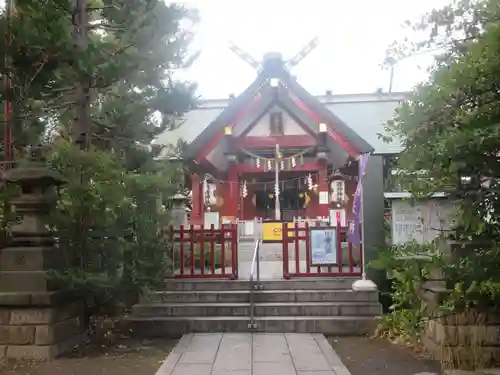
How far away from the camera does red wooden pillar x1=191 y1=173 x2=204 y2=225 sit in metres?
17.2

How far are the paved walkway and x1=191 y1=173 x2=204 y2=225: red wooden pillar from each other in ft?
→ 30.6

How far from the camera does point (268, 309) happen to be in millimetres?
8617

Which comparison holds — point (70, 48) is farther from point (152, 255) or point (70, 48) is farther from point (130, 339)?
point (130, 339)

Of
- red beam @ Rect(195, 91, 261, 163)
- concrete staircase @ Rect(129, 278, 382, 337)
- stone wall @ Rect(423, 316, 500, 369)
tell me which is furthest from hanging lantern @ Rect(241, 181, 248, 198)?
stone wall @ Rect(423, 316, 500, 369)

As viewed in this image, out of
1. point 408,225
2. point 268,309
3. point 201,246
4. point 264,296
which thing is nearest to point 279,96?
point 201,246

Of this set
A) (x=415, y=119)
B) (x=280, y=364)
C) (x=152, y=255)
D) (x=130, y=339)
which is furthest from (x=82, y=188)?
(x=415, y=119)

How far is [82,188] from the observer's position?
6.71 meters

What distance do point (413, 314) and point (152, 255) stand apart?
3971 mm

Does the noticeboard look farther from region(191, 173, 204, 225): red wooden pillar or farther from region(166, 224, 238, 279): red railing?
region(191, 173, 204, 225): red wooden pillar

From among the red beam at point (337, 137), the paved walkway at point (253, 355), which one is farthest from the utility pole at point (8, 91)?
the red beam at point (337, 137)

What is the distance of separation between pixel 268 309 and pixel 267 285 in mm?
777

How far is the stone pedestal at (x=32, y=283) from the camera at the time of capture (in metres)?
6.61

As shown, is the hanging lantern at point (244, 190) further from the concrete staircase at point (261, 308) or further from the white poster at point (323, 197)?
the concrete staircase at point (261, 308)

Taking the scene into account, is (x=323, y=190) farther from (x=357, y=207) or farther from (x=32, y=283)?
(x=32, y=283)
